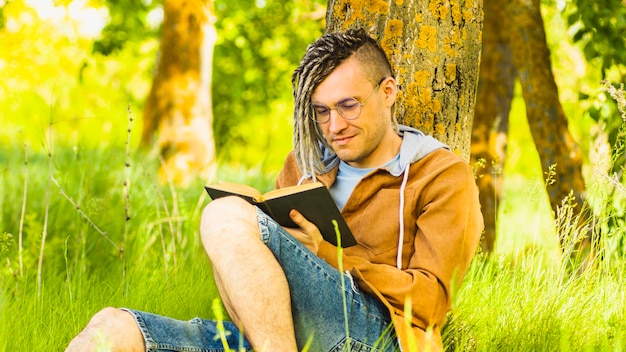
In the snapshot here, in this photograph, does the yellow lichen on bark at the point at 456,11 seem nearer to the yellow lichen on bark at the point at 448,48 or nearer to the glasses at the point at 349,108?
the yellow lichen on bark at the point at 448,48

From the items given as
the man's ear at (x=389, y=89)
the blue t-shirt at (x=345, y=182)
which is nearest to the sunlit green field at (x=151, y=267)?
the blue t-shirt at (x=345, y=182)

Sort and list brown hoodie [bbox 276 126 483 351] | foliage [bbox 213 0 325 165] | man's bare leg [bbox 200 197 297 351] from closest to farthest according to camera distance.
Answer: man's bare leg [bbox 200 197 297 351] < brown hoodie [bbox 276 126 483 351] < foliage [bbox 213 0 325 165]

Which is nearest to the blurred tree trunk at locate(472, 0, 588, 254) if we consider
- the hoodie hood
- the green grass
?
the green grass

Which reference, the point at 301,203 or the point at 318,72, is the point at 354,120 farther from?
the point at 301,203

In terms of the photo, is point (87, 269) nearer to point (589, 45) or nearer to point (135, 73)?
point (589, 45)

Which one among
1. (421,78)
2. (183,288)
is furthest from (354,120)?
(183,288)

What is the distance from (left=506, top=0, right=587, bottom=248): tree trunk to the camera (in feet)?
15.3

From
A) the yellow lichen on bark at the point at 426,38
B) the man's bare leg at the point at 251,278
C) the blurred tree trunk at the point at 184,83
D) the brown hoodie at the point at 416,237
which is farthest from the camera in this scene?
the blurred tree trunk at the point at 184,83

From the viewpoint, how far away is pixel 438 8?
335cm

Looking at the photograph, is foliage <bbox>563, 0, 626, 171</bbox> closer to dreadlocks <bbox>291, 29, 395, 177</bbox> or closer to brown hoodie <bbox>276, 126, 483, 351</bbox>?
dreadlocks <bbox>291, 29, 395, 177</bbox>

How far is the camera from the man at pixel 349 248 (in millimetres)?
2348

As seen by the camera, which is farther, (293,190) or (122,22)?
(122,22)

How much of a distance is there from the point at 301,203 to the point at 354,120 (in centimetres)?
46

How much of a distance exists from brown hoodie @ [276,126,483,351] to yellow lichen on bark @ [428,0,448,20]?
2.62 feet
